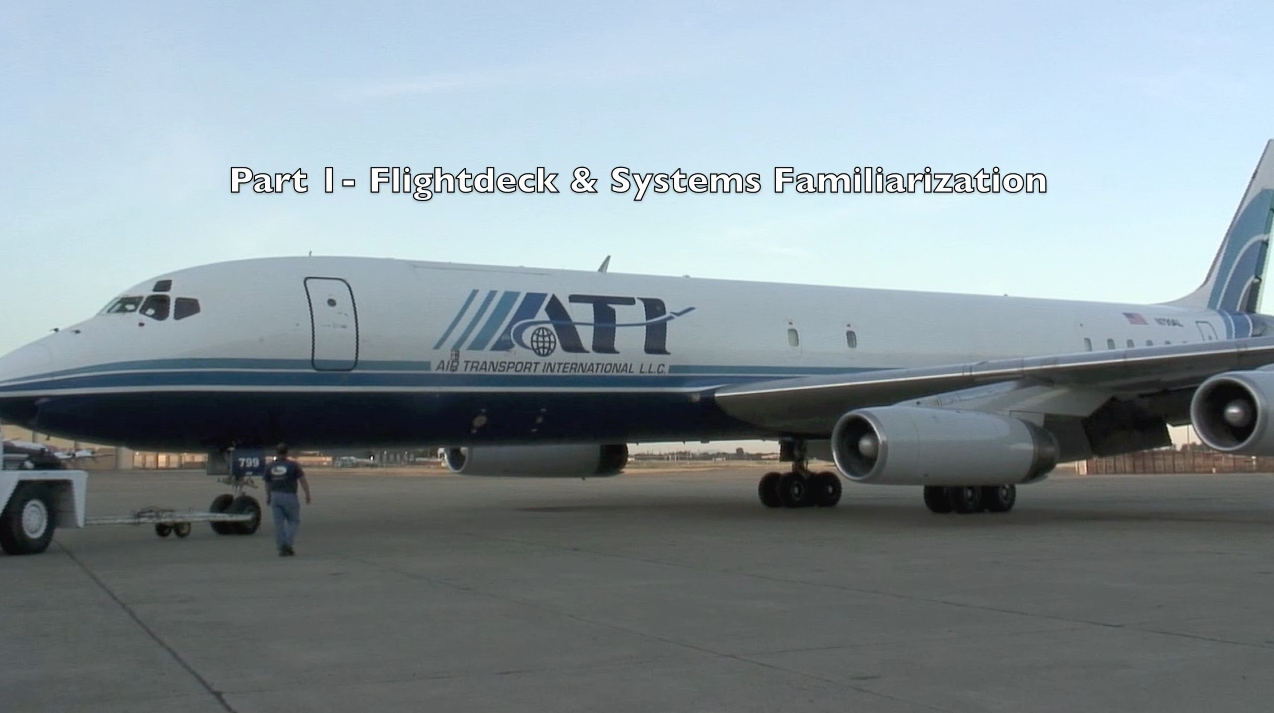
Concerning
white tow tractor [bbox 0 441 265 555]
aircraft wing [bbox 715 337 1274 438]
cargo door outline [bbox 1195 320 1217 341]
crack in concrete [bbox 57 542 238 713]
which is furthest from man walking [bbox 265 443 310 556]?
cargo door outline [bbox 1195 320 1217 341]

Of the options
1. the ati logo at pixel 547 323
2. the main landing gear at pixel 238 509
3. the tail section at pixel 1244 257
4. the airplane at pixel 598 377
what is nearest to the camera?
the airplane at pixel 598 377

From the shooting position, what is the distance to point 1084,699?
5391 mm

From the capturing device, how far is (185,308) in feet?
47.6

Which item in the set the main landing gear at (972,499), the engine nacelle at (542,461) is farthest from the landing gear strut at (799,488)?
the engine nacelle at (542,461)

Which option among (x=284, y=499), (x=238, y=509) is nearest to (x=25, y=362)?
(x=238, y=509)

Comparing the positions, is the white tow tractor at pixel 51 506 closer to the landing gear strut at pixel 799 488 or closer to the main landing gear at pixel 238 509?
the main landing gear at pixel 238 509

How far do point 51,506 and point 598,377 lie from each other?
671 centimetres

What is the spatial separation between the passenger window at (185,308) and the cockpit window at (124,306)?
0.46m

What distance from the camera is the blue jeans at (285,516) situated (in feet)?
39.7

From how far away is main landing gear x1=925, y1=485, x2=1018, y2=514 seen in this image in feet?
56.4

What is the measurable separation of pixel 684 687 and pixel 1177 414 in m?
13.7

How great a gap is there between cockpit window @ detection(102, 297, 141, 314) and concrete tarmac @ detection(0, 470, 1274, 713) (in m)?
2.66

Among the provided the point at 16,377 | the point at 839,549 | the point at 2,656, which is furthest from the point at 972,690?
the point at 16,377

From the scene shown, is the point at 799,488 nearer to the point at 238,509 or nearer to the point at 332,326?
the point at 332,326
